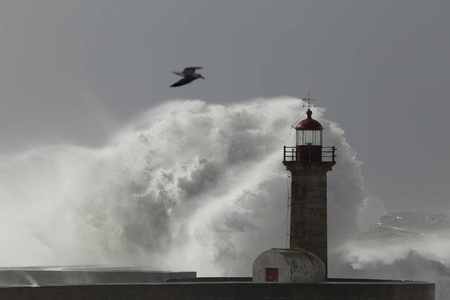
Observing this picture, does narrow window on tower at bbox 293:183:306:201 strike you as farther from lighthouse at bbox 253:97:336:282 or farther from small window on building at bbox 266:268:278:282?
small window on building at bbox 266:268:278:282

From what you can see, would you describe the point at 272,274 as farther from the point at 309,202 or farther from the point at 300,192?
the point at 300,192

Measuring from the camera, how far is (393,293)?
25219 mm

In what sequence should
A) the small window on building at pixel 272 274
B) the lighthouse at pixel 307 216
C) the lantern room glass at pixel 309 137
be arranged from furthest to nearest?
the lantern room glass at pixel 309 137 < the lighthouse at pixel 307 216 < the small window on building at pixel 272 274

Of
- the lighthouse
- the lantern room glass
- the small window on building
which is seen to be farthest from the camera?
the lantern room glass

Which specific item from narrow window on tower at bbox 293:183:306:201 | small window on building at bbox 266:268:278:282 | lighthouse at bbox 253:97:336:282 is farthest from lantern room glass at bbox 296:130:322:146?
small window on building at bbox 266:268:278:282

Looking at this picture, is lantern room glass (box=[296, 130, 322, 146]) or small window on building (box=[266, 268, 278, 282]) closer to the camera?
small window on building (box=[266, 268, 278, 282])

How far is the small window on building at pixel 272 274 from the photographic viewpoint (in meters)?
25.8

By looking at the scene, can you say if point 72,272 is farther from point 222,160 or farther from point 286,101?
point 286,101

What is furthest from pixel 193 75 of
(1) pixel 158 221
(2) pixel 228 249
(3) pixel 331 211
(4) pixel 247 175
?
(1) pixel 158 221

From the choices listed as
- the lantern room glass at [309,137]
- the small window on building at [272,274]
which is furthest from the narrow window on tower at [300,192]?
the small window on building at [272,274]

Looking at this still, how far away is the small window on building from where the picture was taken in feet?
84.7

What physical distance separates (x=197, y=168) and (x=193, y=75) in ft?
94.9

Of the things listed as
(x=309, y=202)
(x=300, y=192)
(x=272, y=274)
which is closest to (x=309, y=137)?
(x=300, y=192)

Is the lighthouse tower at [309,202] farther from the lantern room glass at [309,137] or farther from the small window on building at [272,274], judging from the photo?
the small window on building at [272,274]
